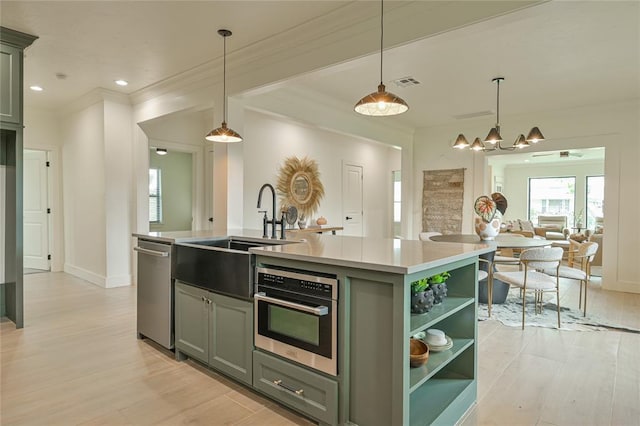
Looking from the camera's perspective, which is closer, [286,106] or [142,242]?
[142,242]

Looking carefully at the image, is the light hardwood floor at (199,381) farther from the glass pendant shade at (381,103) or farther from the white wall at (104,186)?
the glass pendant shade at (381,103)

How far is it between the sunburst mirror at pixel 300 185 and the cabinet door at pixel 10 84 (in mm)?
3529

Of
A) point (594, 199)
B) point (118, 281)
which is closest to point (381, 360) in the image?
point (118, 281)

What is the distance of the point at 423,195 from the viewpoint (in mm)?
7496

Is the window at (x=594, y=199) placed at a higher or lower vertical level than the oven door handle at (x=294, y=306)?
higher

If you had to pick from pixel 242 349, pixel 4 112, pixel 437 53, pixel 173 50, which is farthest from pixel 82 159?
pixel 437 53

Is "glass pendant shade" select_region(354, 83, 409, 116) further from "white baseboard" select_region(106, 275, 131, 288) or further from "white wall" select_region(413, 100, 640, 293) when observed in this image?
"white wall" select_region(413, 100, 640, 293)

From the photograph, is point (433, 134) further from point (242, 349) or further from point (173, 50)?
point (242, 349)

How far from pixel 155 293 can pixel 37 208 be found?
499 centimetres

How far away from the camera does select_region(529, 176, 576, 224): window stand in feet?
38.3

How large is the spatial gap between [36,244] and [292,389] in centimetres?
657

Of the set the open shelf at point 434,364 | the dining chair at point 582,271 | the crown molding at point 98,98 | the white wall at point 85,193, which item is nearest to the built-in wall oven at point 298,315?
the open shelf at point 434,364

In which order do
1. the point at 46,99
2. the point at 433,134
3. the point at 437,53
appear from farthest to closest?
the point at 433,134 → the point at 46,99 → the point at 437,53

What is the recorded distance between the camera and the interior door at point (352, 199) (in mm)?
7566
